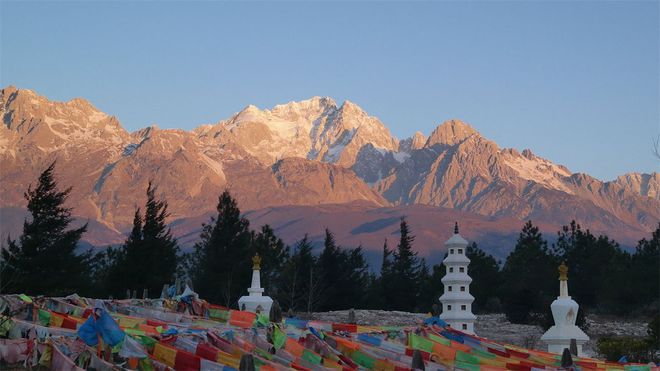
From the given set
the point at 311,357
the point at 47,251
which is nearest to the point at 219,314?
the point at 311,357

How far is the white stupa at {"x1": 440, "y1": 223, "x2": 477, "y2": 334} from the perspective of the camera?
32938 mm

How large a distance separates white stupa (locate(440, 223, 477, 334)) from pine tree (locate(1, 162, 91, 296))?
15.9m

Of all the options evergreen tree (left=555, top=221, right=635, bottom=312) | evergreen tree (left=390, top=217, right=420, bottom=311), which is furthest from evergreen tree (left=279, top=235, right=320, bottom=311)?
evergreen tree (left=555, top=221, right=635, bottom=312)

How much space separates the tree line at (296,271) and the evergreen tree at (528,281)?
0.28 feet

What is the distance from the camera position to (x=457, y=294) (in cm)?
3331

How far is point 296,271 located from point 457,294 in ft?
111

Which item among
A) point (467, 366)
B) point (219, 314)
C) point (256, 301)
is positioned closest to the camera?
point (467, 366)

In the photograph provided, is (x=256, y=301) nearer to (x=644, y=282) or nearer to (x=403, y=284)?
(x=644, y=282)

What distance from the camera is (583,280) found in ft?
237

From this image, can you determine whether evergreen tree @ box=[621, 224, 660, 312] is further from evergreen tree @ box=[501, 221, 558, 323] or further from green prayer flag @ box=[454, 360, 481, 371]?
green prayer flag @ box=[454, 360, 481, 371]

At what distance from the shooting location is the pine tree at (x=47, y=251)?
138 feet

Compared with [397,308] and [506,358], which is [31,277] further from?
[397,308]

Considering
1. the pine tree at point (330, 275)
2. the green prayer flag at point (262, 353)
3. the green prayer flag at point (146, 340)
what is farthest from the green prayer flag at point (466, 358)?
the pine tree at point (330, 275)

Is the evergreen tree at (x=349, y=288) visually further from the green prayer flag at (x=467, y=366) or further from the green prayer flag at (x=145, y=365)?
the green prayer flag at (x=145, y=365)
